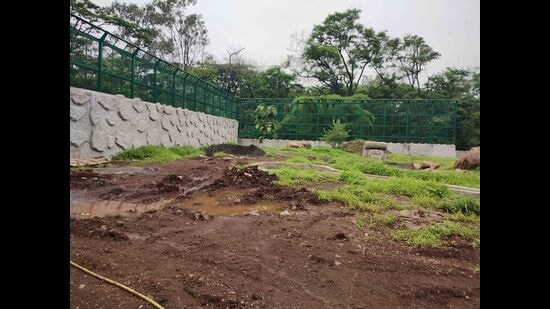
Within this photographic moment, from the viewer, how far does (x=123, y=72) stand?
29.5 ft

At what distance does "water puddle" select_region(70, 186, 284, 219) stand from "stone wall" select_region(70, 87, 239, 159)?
3.40 metres

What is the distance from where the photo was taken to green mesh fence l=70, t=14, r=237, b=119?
24.0 feet

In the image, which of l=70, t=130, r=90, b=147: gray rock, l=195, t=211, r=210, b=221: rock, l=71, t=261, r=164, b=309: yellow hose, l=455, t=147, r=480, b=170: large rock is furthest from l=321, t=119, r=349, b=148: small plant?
l=71, t=261, r=164, b=309: yellow hose

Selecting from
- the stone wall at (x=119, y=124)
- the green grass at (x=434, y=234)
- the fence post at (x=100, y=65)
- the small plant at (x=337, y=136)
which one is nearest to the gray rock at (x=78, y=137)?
the stone wall at (x=119, y=124)

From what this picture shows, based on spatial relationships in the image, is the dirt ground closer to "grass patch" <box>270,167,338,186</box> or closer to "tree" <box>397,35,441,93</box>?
"grass patch" <box>270,167,338,186</box>

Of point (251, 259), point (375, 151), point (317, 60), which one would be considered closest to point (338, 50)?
point (317, 60)

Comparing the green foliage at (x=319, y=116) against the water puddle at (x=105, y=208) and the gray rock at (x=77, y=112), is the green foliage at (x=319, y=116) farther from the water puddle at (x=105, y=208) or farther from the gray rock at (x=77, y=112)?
the water puddle at (x=105, y=208)

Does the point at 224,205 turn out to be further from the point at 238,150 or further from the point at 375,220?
the point at 238,150

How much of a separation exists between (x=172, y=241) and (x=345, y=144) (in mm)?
15205

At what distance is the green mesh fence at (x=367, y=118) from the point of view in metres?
17.9

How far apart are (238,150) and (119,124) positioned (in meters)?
5.35

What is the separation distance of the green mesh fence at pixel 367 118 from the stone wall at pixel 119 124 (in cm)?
809
